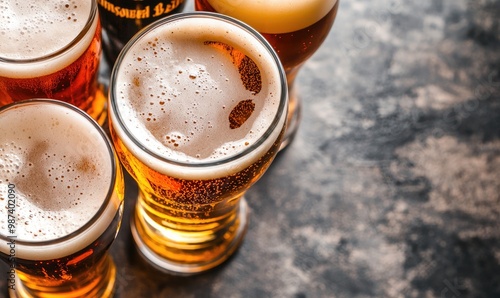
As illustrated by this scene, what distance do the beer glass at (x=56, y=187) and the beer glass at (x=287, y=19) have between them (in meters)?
0.24

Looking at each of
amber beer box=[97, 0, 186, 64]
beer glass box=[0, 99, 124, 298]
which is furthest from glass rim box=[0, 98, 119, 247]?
amber beer box=[97, 0, 186, 64]

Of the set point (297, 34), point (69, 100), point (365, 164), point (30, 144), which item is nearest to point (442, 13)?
point (365, 164)

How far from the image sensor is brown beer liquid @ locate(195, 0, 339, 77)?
110 cm

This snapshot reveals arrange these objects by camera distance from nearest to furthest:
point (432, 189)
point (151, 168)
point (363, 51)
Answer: point (151, 168) → point (432, 189) → point (363, 51)

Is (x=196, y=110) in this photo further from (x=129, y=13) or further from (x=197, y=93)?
(x=129, y=13)

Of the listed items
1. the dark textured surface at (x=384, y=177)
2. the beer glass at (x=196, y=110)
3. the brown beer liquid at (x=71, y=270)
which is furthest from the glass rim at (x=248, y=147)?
the dark textured surface at (x=384, y=177)

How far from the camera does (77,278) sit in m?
1.06

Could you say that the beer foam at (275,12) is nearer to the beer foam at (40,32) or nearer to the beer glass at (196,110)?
the beer glass at (196,110)

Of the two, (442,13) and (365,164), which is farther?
(442,13)

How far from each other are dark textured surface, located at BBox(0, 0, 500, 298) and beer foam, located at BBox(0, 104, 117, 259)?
26 centimetres

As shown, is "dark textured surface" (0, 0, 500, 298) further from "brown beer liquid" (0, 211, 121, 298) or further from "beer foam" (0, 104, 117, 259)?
"beer foam" (0, 104, 117, 259)

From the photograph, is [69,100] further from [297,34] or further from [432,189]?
[432,189]

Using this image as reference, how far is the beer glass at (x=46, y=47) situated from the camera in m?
1.03

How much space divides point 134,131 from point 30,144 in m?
0.14
